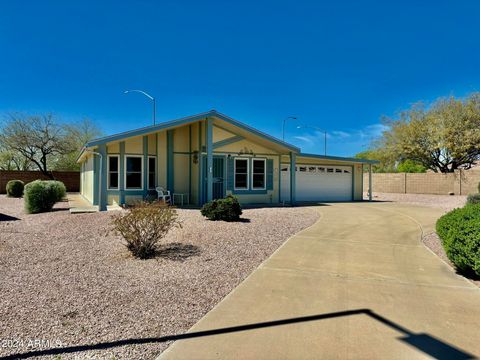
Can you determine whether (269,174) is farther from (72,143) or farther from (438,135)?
(72,143)

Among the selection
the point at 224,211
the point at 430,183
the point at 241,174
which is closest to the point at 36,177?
the point at 241,174

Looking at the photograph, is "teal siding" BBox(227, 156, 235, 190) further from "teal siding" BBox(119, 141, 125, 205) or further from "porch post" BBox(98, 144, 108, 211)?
"porch post" BBox(98, 144, 108, 211)

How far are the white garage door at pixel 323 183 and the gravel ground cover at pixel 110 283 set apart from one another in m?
10.6

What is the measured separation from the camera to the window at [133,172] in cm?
1378

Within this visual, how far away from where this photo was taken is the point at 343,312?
3723 mm

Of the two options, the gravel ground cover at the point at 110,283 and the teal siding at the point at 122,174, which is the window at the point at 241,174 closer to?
the teal siding at the point at 122,174

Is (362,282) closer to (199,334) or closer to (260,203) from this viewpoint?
(199,334)

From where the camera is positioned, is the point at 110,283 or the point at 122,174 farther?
the point at 122,174

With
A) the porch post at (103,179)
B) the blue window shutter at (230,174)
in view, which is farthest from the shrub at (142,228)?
the blue window shutter at (230,174)

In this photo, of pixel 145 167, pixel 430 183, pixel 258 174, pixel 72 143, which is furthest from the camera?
pixel 72 143

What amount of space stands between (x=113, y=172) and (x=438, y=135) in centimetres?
2908

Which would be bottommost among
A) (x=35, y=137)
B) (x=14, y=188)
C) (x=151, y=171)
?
(x=14, y=188)

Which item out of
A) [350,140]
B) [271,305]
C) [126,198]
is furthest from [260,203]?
[350,140]

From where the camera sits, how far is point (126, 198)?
1365 cm
